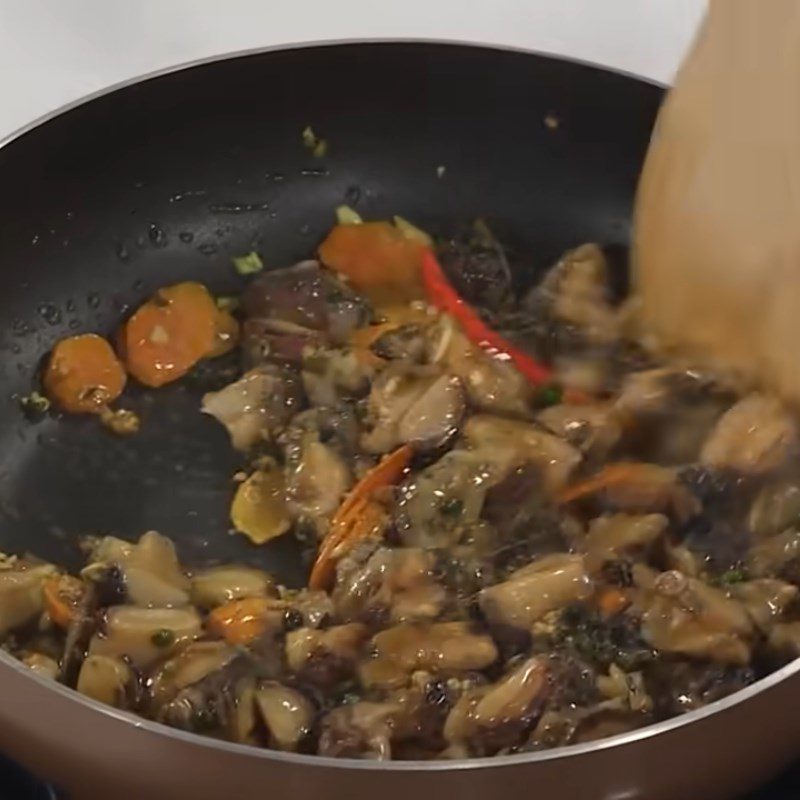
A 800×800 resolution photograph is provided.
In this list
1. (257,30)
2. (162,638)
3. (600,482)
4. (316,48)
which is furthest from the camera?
(257,30)

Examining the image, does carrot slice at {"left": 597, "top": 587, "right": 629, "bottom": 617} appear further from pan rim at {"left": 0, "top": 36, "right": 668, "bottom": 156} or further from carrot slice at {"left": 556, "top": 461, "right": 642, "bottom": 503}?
pan rim at {"left": 0, "top": 36, "right": 668, "bottom": 156}

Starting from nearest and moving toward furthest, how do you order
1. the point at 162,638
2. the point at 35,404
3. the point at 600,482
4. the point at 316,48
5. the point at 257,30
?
the point at 162,638
the point at 600,482
the point at 35,404
the point at 316,48
the point at 257,30

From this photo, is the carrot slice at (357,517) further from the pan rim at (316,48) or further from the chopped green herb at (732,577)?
the pan rim at (316,48)

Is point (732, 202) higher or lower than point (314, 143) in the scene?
higher

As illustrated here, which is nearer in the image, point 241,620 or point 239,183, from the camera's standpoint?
point 241,620

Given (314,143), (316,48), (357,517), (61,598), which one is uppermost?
(316,48)

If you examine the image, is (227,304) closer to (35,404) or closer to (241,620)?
(35,404)

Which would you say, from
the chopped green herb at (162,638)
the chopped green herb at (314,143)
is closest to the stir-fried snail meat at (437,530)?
the chopped green herb at (162,638)

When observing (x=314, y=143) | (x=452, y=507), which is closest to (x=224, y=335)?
(x=314, y=143)

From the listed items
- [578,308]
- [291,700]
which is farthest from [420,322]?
[291,700]

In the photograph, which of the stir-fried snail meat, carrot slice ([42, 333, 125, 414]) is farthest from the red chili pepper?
carrot slice ([42, 333, 125, 414])
